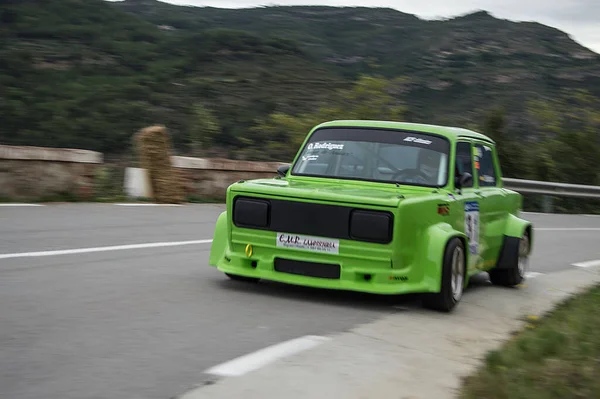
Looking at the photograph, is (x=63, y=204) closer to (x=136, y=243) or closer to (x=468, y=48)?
(x=136, y=243)

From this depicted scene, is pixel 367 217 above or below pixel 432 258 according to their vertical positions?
above

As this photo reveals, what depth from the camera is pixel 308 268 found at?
7586 mm

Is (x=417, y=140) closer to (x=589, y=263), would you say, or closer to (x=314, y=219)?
(x=314, y=219)

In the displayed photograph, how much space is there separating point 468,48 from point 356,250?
77201 mm

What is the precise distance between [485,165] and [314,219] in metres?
2.94

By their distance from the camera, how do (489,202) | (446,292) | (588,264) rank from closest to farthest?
(446,292), (489,202), (588,264)

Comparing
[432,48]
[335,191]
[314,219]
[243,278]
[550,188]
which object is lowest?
[550,188]

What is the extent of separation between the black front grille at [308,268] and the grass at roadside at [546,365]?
1489mm

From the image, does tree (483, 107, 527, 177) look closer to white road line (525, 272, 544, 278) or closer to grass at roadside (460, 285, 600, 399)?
white road line (525, 272, 544, 278)

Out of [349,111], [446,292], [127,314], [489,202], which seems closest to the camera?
[127,314]

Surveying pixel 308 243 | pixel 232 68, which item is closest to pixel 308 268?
pixel 308 243

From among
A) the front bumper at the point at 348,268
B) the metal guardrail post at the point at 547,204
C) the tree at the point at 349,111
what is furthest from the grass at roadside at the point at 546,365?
the tree at the point at 349,111

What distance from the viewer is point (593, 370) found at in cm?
519

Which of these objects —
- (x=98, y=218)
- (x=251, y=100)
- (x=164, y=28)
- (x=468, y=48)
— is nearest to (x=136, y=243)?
(x=98, y=218)
